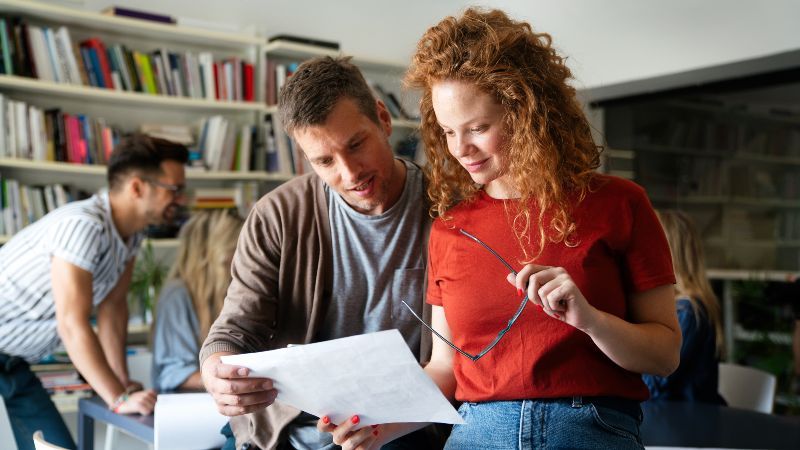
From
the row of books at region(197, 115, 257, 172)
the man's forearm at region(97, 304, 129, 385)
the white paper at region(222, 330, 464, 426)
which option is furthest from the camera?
the row of books at region(197, 115, 257, 172)

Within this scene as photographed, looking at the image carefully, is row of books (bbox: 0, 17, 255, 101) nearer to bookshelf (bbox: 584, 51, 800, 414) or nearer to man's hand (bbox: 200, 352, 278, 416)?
bookshelf (bbox: 584, 51, 800, 414)

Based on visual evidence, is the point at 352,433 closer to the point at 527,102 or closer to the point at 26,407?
the point at 527,102

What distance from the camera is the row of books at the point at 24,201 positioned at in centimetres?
405

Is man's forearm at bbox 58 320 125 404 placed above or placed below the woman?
below

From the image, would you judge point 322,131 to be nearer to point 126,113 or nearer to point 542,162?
point 542,162

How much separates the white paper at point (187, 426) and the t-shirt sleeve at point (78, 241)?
918 millimetres

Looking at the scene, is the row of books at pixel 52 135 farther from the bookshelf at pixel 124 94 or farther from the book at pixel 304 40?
the book at pixel 304 40

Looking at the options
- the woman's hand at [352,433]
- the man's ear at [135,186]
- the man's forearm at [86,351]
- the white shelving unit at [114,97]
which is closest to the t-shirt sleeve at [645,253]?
the woman's hand at [352,433]

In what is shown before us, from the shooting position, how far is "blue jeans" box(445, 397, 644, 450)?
1281mm

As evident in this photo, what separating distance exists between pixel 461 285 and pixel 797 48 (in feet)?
11.1

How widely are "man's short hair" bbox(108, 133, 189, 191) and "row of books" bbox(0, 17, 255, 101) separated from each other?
1.28m

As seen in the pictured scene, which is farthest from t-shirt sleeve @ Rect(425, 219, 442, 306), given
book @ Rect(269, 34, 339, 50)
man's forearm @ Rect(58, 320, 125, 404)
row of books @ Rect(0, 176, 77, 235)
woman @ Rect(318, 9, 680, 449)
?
book @ Rect(269, 34, 339, 50)

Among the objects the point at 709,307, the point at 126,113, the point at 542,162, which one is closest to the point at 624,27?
the point at 709,307

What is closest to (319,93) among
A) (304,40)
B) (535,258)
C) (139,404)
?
(535,258)
